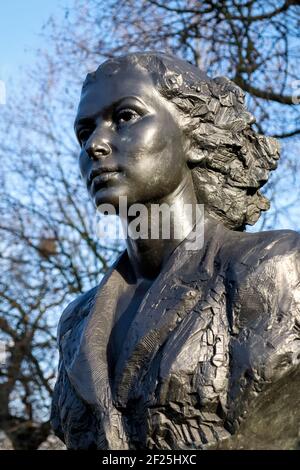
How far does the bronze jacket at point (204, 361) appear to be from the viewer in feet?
10.9

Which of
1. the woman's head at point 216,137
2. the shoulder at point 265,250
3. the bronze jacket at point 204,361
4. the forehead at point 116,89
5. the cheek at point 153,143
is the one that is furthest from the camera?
the woman's head at point 216,137

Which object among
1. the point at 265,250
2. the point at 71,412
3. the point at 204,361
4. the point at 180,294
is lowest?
the point at 71,412

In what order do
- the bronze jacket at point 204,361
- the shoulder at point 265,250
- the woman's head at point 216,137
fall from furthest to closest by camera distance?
the woman's head at point 216,137, the shoulder at point 265,250, the bronze jacket at point 204,361

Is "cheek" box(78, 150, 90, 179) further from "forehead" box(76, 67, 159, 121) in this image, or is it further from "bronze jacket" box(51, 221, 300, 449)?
"bronze jacket" box(51, 221, 300, 449)

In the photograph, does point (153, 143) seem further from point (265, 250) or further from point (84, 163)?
point (265, 250)

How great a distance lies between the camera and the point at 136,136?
374cm

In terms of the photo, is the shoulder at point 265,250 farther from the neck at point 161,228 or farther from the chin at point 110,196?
the chin at point 110,196

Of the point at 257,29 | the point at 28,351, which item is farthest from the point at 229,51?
the point at 28,351

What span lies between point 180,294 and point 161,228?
0.39 m

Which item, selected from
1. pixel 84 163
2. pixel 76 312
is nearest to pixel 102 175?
pixel 84 163

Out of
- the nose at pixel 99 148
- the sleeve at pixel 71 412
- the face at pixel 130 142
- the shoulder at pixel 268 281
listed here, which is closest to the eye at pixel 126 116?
the face at pixel 130 142

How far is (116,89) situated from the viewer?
386 cm

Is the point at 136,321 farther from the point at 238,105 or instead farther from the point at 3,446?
the point at 3,446

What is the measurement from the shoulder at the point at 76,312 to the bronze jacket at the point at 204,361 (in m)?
0.26
